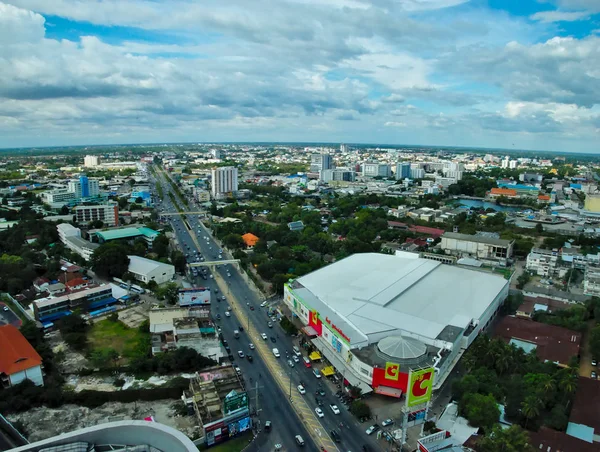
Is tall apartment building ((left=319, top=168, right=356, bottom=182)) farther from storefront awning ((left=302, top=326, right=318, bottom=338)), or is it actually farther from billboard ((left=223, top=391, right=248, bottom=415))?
billboard ((left=223, top=391, right=248, bottom=415))

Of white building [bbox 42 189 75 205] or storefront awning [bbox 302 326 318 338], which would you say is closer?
storefront awning [bbox 302 326 318 338]

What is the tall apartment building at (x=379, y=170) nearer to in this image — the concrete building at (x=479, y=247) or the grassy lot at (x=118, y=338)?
the concrete building at (x=479, y=247)

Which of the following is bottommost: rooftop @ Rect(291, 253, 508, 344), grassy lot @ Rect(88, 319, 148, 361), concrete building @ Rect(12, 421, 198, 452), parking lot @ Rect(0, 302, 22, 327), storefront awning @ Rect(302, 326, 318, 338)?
grassy lot @ Rect(88, 319, 148, 361)

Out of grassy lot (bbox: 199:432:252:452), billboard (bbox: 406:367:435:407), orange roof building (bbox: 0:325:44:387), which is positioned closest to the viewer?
billboard (bbox: 406:367:435:407)

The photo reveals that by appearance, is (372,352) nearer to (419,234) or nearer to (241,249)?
(241,249)

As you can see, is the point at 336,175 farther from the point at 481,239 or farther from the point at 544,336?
the point at 544,336

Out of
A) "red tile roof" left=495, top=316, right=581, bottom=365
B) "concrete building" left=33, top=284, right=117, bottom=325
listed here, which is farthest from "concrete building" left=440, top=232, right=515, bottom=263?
"concrete building" left=33, top=284, right=117, bottom=325

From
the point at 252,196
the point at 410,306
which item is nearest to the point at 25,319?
the point at 410,306
